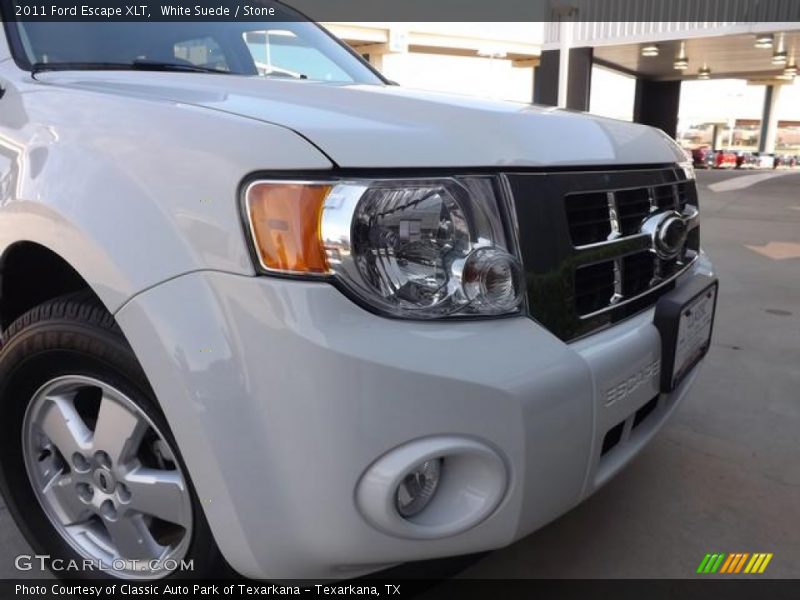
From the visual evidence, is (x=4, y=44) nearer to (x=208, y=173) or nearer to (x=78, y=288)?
(x=78, y=288)

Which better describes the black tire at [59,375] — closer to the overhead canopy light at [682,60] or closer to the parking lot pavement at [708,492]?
the parking lot pavement at [708,492]

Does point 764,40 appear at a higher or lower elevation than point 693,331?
higher

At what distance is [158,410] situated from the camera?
1.46m

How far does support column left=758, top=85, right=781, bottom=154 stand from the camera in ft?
139

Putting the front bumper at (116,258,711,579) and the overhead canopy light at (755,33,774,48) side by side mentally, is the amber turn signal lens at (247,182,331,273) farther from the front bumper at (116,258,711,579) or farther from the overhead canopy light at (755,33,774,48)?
the overhead canopy light at (755,33,774,48)

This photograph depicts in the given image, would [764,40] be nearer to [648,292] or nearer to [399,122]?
[648,292]

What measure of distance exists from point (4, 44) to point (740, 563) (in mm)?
2757

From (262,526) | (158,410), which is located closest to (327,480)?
(262,526)

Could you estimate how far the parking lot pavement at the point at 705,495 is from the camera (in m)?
2.08

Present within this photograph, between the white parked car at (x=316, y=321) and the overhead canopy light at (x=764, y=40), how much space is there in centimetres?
1668

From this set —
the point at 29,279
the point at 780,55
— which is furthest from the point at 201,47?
the point at 780,55

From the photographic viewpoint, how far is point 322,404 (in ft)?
4.04

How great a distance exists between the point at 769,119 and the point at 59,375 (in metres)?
50.8

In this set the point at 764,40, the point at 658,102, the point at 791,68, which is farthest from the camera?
the point at 658,102
